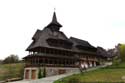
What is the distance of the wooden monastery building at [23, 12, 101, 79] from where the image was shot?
48.3m

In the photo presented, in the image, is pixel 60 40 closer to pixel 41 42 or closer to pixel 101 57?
pixel 41 42

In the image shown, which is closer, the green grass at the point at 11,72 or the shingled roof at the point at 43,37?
the shingled roof at the point at 43,37

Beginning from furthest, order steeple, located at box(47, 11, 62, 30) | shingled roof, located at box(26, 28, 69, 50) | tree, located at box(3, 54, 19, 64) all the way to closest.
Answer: tree, located at box(3, 54, 19, 64) → steeple, located at box(47, 11, 62, 30) → shingled roof, located at box(26, 28, 69, 50)

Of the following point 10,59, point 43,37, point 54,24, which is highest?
point 54,24

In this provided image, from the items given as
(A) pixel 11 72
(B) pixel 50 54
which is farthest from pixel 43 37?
Answer: (A) pixel 11 72

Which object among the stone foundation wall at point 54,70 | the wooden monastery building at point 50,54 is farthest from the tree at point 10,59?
the stone foundation wall at point 54,70

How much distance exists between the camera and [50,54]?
167 feet

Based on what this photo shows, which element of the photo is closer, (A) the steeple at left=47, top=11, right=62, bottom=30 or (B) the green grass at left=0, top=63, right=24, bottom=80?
(B) the green grass at left=0, top=63, right=24, bottom=80

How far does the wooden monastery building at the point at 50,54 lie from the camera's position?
4828 cm

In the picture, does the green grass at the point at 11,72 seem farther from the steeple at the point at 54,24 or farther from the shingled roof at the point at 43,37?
the steeple at the point at 54,24

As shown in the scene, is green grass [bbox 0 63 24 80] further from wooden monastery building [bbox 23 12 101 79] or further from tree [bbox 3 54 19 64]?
tree [bbox 3 54 19 64]

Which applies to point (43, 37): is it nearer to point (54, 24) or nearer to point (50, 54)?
point (50, 54)

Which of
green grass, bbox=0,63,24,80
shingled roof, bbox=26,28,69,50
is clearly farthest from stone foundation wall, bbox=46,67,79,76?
green grass, bbox=0,63,24,80

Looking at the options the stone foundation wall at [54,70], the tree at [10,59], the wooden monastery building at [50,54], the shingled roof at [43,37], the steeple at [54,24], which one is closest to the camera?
the wooden monastery building at [50,54]
